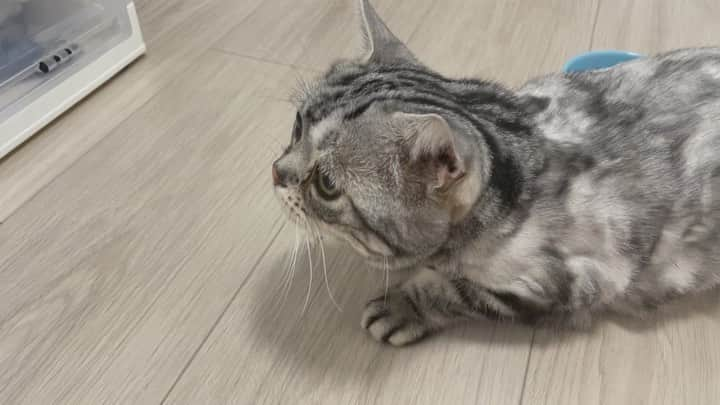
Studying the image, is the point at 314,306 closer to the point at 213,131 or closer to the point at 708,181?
the point at 213,131

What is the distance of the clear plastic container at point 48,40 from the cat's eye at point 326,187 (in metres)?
0.79

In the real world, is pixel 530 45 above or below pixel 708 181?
below

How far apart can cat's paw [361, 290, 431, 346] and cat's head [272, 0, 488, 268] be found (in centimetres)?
11

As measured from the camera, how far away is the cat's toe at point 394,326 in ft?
2.95

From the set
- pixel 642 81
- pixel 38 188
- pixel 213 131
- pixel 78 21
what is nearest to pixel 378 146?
pixel 642 81

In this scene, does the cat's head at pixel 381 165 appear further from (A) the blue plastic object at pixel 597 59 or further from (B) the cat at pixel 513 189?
(A) the blue plastic object at pixel 597 59

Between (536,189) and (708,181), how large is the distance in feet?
0.87

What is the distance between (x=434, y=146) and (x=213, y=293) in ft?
1.68

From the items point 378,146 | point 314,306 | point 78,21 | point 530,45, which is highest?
point 378,146

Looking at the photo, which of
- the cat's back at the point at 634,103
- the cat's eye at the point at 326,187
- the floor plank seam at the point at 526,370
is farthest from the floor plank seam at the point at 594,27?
the cat's eye at the point at 326,187

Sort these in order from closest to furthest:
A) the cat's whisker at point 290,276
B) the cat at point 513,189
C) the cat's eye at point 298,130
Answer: the cat at point 513,189
the cat's eye at point 298,130
the cat's whisker at point 290,276

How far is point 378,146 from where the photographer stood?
2.38 feet

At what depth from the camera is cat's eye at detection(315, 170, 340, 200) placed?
30.3 inches

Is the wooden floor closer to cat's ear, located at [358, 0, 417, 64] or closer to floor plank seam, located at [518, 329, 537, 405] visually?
floor plank seam, located at [518, 329, 537, 405]
